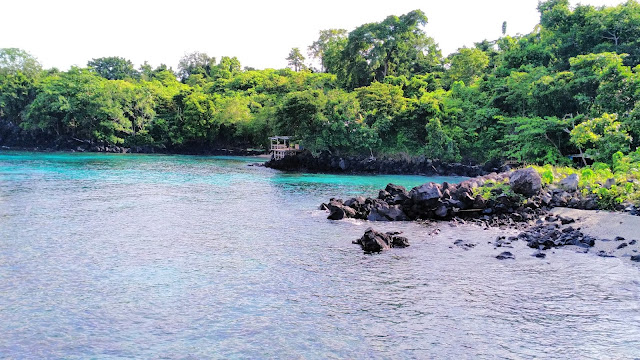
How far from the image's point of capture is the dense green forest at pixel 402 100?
107 ft

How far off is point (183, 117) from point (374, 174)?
4023 centimetres

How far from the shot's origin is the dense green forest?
32594 millimetres

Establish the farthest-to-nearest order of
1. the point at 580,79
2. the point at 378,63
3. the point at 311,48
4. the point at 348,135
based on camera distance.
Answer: the point at 311,48 < the point at 378,63 < the point at 348,135 < the point at 580,79

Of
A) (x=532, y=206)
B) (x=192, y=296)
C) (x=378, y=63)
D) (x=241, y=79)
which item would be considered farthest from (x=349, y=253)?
(x=241, y=79)

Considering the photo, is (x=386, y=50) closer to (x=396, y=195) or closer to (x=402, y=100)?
(x=402, y=100)

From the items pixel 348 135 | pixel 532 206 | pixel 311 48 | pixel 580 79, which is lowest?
pixel 532 206

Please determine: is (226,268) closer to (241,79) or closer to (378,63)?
(378,63)

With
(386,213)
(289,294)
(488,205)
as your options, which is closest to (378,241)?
(289,294)

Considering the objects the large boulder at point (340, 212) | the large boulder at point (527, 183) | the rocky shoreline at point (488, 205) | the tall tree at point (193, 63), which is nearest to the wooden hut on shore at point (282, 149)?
the rocky shoreline at point (488, 205)

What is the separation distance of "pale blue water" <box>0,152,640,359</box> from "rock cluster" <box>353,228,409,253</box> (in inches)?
16.5

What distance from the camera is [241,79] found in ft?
277

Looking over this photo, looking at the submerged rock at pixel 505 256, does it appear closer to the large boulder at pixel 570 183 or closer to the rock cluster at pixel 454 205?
the rock cluster at pixel 454 205

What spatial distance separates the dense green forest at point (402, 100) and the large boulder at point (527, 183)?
7567 mm

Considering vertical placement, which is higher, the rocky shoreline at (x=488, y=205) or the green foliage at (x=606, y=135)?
the green foliage at (x=606, y=135)
